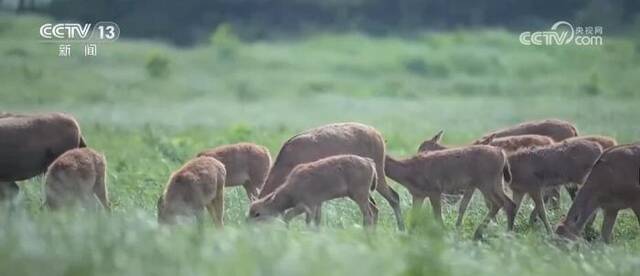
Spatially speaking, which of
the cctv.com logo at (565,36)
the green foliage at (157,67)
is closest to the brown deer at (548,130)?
the cctv.com logo at (565,36)

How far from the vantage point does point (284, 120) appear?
3303 centimetres

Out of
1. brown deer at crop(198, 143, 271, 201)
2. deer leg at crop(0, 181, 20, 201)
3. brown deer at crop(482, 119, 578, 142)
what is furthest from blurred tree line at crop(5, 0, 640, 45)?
deer leg at crop(0, 181, 20, 201)

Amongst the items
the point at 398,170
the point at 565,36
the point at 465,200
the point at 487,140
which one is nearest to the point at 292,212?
the point at 398,170

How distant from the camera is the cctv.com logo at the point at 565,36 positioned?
133 ft

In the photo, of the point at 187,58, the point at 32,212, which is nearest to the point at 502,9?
the point at 187,58

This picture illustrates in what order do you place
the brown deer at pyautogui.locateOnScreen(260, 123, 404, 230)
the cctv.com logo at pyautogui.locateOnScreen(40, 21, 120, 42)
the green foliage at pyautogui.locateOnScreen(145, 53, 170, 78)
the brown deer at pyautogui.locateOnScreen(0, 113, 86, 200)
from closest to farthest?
the brown deer at pyautogui.locateOnScreen(260, 123, 404, 230)
the brown deer at pyautogui.locateOnScreen(0, 113, 86, 200)
the cctv.com logo at pyautogui.locateOnScreen(40, 21, 120, 42)
the green foliage at pyautogui.locateOnScreen(145, 53, 170, 78)

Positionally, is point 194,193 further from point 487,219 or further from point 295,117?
point 295,117

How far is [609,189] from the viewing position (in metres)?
14.1

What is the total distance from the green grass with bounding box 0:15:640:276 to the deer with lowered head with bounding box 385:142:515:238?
16.5 inches

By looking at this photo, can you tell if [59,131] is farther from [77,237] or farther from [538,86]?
[538,86]

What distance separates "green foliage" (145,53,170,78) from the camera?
43.3 meters

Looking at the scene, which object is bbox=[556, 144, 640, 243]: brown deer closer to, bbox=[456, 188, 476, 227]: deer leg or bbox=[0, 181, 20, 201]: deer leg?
bbox=[456, 188, 476, 227]: deer leg

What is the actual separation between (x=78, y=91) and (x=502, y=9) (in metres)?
17.0

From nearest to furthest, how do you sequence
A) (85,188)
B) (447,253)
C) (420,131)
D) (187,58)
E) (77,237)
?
(77,237) < (447,253) < (85,188) < (420,131) < (187,58)
